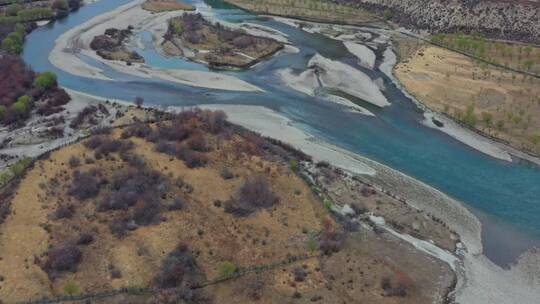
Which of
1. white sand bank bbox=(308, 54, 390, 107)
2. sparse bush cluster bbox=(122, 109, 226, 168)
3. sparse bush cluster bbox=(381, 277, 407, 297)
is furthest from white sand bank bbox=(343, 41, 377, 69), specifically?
sparse bush cluster bbox=(381, 277, 407, 297)

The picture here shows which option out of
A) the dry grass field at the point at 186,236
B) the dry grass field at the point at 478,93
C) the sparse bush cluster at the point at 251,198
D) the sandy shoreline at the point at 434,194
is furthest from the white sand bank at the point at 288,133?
the dry grass field at the point at 478,93

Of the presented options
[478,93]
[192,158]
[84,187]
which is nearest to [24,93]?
[84,187]

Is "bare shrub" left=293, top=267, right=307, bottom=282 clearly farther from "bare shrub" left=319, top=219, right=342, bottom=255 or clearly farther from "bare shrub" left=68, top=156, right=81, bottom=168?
"bare shrub" left=68, top=156, right=81, bottom=168

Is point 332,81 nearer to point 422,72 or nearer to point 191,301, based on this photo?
point 422,72

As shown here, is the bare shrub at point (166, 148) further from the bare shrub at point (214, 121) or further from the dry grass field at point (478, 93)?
Answer: the dry grass field at point (478, 93)

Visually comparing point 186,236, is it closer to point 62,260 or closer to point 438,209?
point 62,260

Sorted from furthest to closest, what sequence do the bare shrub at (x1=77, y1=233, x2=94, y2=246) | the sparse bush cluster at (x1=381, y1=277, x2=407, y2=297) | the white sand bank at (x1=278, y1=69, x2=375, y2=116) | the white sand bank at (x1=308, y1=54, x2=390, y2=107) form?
the white sand bank at (x1=308, y1=54, x2=390, y2=107), the white sand bank at (x1=278, y1=69, x2=375, y2=116), the bare shrub at (x1=77, y1=233, x2=94, y2=246), the sparse bush cluster at (x1=381, y1=277, x2=407, y2=297)
